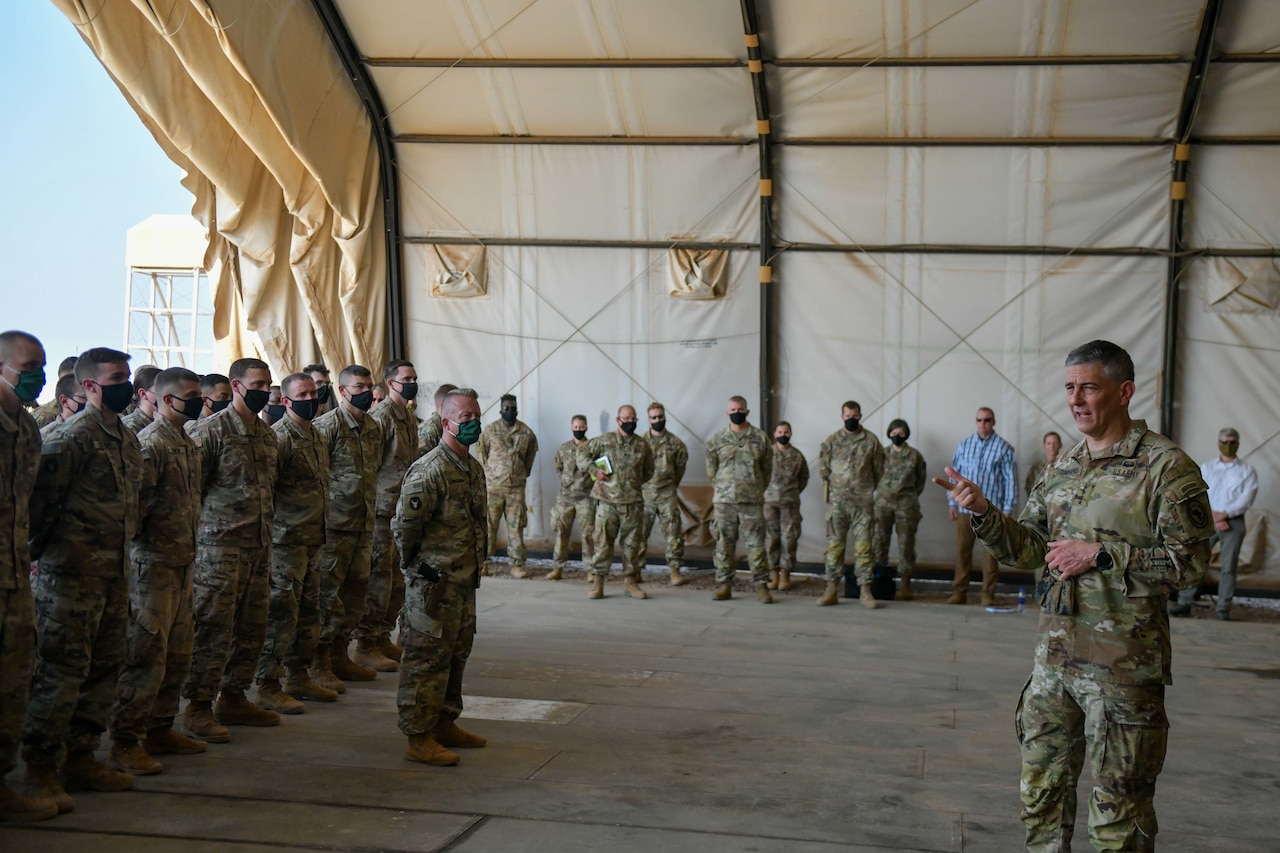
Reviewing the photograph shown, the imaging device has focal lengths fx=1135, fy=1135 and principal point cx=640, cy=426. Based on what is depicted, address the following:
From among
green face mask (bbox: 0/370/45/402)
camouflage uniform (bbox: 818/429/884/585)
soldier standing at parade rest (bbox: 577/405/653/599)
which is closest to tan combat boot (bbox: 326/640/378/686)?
green face mask (bbox: 0/370/45/402)

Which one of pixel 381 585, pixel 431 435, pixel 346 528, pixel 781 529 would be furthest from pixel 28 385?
pixel 781 529

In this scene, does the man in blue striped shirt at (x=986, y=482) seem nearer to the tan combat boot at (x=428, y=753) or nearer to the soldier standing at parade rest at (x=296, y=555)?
the soldier standing at parade rest at (x=296, y=555)

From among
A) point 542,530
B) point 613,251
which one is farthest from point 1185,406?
point 542,530

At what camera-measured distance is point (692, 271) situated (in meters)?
11.3

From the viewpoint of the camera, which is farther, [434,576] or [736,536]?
[736,536]

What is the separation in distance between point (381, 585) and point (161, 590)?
2482mm

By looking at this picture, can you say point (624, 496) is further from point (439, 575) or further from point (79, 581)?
point (79, 581)

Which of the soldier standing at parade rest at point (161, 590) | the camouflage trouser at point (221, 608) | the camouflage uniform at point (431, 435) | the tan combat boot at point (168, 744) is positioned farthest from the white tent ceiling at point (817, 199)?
the tan combat boot at point (168, 744)

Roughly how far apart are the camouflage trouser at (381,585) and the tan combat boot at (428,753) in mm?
2199

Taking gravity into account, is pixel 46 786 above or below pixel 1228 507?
below

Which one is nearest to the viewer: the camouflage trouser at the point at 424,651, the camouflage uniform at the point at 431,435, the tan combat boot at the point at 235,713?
the camouflage trouser at the point at 424,651

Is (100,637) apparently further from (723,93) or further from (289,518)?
(723,93)

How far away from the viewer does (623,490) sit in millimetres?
10367

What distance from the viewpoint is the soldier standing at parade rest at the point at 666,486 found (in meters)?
10.9
